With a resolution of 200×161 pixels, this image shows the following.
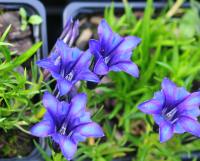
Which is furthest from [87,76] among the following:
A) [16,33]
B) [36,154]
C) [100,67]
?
[16,33]

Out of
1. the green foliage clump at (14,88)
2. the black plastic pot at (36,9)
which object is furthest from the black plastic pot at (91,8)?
the green foliage clump at (14,88)

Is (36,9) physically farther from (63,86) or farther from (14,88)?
(63,86)

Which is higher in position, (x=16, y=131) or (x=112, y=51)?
(x=112, y=51)

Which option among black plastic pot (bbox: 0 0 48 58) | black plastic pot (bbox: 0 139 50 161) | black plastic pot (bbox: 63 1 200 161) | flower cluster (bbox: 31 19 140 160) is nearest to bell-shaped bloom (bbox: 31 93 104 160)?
flower cluster (bbox: 31 19 140 160)

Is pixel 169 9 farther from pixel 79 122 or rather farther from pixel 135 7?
pixel 79 122

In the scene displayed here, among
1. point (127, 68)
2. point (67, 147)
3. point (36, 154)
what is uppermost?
point (127, 68)

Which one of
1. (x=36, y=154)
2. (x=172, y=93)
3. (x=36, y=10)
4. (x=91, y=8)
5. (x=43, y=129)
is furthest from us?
(x=91, y=8)
